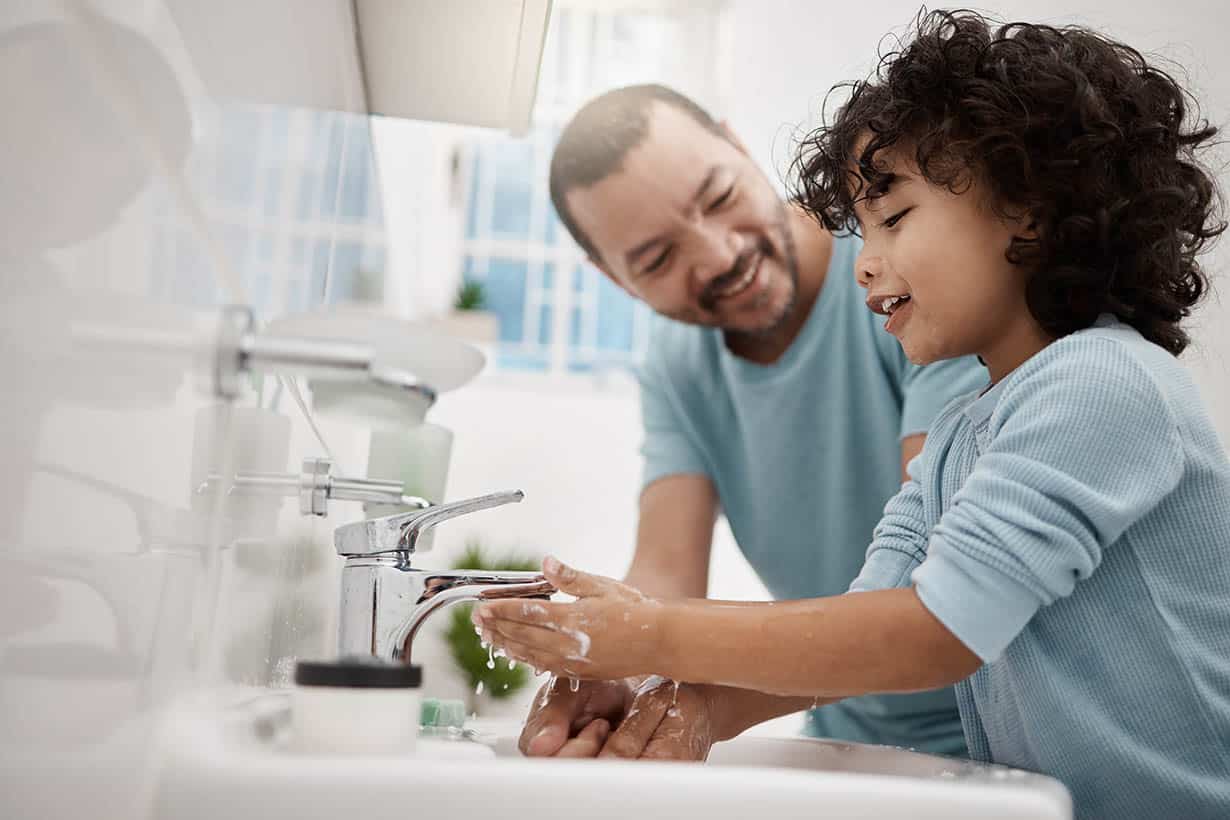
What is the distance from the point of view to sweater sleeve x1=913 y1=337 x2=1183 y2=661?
0.60m

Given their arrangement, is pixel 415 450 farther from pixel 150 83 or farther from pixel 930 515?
pixel 150 83

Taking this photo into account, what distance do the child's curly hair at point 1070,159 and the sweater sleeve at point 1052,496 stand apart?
0.16 meters

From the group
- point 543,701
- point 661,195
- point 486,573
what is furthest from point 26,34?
point 661,195

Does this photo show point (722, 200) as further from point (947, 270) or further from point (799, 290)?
point (947, 270)

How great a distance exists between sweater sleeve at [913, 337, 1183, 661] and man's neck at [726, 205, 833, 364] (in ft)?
2.66

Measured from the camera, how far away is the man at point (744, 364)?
53.7 inches

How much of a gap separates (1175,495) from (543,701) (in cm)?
48

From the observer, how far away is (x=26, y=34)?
30cm

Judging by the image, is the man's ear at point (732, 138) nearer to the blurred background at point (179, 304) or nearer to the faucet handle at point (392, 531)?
the blurred background at point (179, 304)

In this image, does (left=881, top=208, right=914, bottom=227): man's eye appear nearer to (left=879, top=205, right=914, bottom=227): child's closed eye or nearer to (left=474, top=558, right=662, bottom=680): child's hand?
(left=879, top=205, right=914, bottom=227): child's closed eye

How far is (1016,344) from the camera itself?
0.82m

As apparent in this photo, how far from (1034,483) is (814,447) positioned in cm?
80

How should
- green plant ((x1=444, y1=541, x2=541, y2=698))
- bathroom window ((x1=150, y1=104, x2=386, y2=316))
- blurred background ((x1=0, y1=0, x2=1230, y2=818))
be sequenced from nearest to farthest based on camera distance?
blurred background ((x1=0, y1=0, x2=1230, y2=818)) → bathroom window ((x1=150, y1=104, x2=386, y2=316)) → green plant ((x1=444, y1=541, x2=541, y2=698))

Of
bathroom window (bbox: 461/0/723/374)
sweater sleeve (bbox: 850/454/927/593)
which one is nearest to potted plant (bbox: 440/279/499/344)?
bathroom window (bbox: 461/0/723/374)
